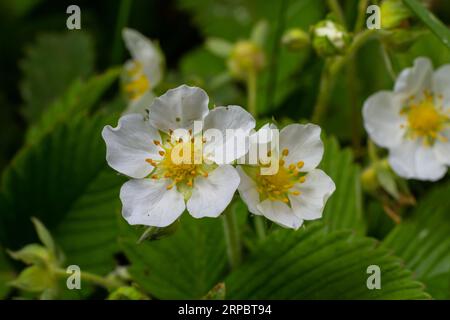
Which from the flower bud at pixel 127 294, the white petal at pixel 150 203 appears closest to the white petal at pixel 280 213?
the white petal at pixel 150 203

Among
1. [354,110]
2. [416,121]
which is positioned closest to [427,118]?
[416,121]

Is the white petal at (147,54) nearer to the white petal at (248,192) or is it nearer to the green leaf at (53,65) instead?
the green leaf at (53,65)

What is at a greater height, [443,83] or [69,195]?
[443,83]

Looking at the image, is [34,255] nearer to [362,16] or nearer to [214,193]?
[214,193]
